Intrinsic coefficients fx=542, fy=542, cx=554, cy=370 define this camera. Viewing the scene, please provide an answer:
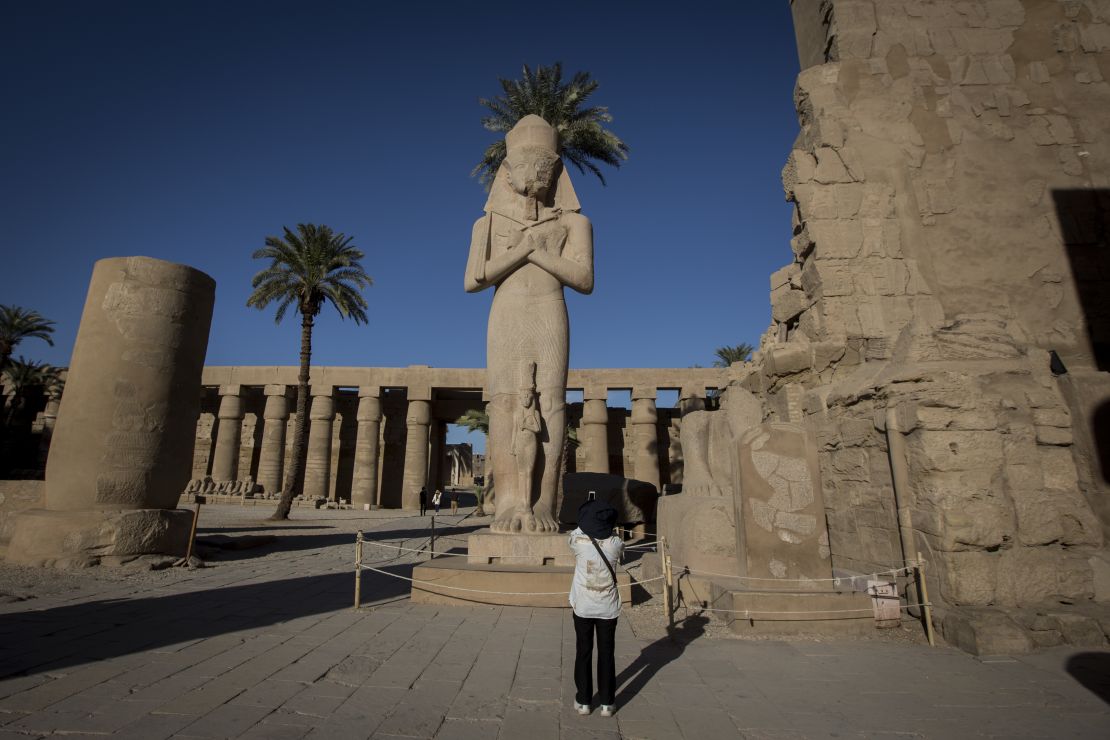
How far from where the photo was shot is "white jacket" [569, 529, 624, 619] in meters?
2.64

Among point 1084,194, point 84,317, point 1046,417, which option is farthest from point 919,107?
point 84,317

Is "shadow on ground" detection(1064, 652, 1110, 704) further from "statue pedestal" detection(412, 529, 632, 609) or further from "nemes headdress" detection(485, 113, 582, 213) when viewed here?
"nemes headdress" detection(485, 113, 582, 213)

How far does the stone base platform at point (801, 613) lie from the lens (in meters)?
3.89

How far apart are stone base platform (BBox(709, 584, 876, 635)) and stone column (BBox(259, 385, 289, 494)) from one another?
23.5 meters

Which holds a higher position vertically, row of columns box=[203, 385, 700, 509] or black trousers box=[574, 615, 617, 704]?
row of columns box=[203, 385, 700, 509]

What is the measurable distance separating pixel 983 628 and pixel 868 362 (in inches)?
105

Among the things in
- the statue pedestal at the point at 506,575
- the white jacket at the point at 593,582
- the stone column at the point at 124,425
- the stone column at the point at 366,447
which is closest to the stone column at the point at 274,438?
the stone column at the point at 366,447

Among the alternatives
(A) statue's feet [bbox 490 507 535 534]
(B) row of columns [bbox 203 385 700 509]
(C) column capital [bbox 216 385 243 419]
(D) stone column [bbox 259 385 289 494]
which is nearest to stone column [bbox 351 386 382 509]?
(B) row of columns [bbox 203 385 700 509]

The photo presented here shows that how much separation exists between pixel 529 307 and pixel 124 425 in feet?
17.4

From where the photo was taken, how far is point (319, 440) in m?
A: 23.8

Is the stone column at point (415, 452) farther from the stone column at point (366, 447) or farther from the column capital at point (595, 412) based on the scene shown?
the column capital at point (595, 412)

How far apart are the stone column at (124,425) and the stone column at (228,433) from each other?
18.0 metres

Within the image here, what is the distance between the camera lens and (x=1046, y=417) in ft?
13.8

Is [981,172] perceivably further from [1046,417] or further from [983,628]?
[983,628]
